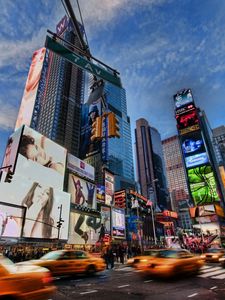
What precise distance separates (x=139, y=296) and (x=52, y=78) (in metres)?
154

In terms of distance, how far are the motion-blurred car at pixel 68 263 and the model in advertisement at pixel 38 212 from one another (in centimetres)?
3518

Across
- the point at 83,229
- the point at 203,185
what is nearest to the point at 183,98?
the point at 203,185

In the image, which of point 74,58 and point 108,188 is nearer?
point 74,58

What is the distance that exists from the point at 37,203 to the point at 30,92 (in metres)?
49.7

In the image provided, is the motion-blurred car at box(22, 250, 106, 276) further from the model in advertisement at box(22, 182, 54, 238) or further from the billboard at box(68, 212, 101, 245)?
the billboard at box(68, 212, 101, 245)

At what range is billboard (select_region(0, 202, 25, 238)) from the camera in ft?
130

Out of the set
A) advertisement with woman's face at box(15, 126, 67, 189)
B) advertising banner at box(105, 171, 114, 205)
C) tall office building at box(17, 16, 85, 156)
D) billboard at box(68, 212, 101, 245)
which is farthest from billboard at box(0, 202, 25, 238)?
tall office building at box(17, 16, 85, 156)

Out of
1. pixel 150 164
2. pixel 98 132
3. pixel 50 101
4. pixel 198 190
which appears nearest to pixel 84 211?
pixel 198 190

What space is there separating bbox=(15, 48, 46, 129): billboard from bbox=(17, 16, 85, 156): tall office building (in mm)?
35025

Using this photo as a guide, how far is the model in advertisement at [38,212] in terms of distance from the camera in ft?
147

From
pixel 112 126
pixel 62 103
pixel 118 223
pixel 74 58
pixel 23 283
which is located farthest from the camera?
pixel 62 103

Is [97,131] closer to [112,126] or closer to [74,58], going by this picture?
[112,126]

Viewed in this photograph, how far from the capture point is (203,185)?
8000cm

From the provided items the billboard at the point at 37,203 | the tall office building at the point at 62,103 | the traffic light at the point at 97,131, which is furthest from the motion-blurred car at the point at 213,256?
the tall office building at the point at 62,103
